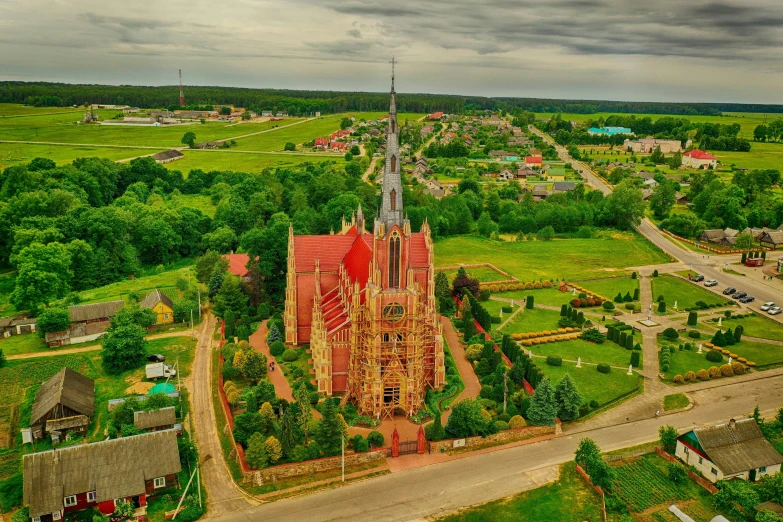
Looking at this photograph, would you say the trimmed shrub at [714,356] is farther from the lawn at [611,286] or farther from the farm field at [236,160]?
the farm field at [236,160]

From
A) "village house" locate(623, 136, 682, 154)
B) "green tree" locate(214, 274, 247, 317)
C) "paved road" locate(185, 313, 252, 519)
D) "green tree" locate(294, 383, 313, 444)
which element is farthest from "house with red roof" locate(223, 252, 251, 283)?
"village house" locate(623, 136, 682, 154)

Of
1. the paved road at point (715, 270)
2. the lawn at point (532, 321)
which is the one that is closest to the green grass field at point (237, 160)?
A: the paved road at point (715, 270)

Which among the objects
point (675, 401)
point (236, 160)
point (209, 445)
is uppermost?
point (236, 160)

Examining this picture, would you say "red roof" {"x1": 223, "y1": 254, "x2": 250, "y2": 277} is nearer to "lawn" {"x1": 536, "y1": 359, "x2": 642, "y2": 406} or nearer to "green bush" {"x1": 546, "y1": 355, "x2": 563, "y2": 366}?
"green bush" {"x1": 546, "y1": 355, "x2": 563, "y2": 366}

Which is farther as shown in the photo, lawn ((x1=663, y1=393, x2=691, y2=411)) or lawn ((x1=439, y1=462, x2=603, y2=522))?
→ lawn ((x1=663, y1=393, x2=691, y2=411))

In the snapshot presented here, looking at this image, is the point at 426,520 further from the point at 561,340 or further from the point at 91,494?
the point at 561,340

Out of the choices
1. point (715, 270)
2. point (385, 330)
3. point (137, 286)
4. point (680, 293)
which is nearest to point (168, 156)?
point (137, 286)

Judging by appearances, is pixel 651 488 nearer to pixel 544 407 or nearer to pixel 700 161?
pixel 544 407
